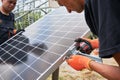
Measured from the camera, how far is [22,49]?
3.35 m

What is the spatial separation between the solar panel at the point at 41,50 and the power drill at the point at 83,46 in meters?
0.12

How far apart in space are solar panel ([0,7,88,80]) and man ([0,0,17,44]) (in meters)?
0.51

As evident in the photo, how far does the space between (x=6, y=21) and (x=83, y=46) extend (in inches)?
101

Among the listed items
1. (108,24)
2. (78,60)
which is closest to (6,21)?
(78,60)

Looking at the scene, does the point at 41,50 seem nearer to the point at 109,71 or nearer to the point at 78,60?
the point at 78,60

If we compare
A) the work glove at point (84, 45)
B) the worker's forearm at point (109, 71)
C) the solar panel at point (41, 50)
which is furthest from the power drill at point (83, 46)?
the worker's forearm at point (109, 71)

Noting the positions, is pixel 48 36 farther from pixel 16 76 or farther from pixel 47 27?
pixel 16 76

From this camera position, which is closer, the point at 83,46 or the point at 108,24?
the point at 108,24

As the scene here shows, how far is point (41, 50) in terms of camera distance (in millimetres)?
2971

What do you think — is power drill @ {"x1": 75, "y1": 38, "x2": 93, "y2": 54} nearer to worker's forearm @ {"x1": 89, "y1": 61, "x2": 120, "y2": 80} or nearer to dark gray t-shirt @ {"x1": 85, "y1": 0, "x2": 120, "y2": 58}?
worker's forearm @ {"x1": 89, "y1": 61, "x2": 120, "y2": 80}

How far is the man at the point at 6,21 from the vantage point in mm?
4598

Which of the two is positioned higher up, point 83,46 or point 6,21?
point 83,46

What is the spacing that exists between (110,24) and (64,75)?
4.66m

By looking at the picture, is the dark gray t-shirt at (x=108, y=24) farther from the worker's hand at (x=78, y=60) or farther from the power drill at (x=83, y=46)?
Answer: the power drill at (x=83, y=46)
